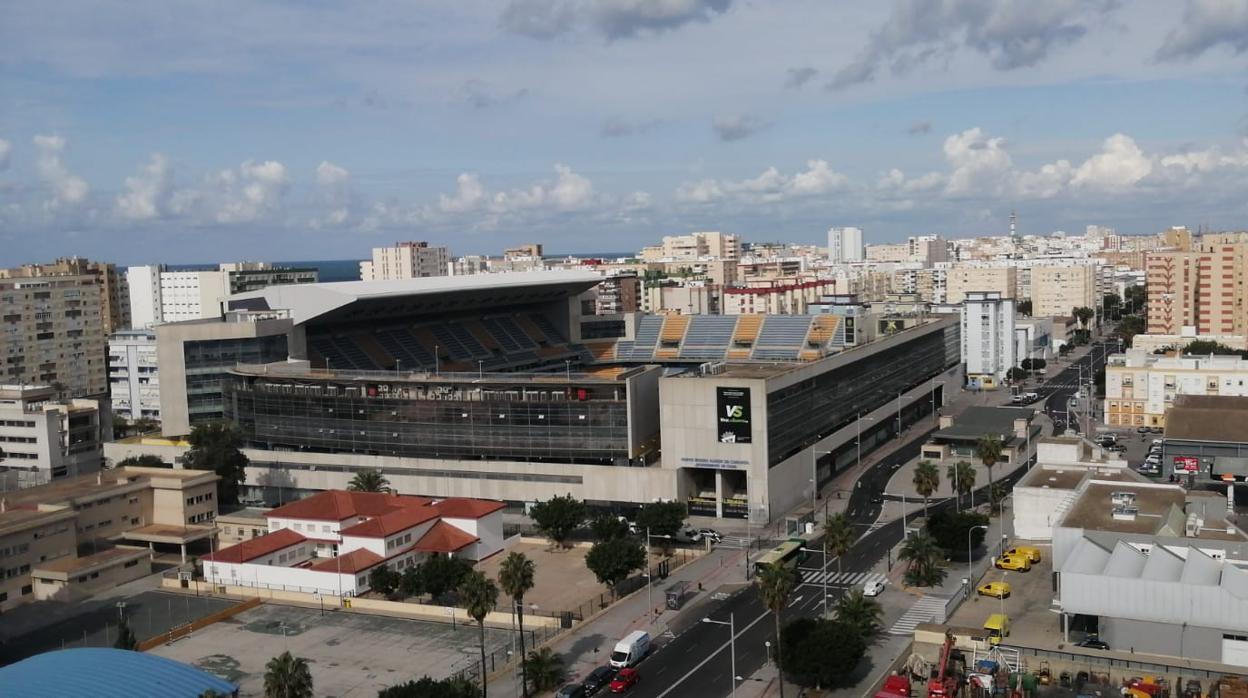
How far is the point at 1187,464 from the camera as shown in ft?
278

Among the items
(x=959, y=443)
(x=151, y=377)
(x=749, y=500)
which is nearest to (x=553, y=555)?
(x=749, y=500)

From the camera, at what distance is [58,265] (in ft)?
578

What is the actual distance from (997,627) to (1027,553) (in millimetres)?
13593

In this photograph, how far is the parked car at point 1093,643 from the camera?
1909 inches

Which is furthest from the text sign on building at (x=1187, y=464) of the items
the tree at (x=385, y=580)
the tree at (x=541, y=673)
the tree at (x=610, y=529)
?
the tree at (x=385, y=580)

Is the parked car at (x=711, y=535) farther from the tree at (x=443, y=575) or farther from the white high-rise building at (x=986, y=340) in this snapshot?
the white high-rise building at (x=986, y=340)

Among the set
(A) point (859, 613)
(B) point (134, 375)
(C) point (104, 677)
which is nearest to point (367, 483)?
(C) point (104, 677)

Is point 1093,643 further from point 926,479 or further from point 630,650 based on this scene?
point 926,479

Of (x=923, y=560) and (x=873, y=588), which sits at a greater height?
(x=923, y=560)

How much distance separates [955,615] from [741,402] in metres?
28.3

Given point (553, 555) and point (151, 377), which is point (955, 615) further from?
point (151, 377)

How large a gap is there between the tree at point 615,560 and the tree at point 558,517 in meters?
10.1

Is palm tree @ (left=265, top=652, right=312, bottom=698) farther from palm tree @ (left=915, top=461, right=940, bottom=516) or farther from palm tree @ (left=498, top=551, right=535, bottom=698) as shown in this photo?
palm tree @ (left=915, top=461, right=940, bottom=516)

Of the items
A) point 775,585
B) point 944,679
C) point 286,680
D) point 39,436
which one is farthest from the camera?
point 39,436
